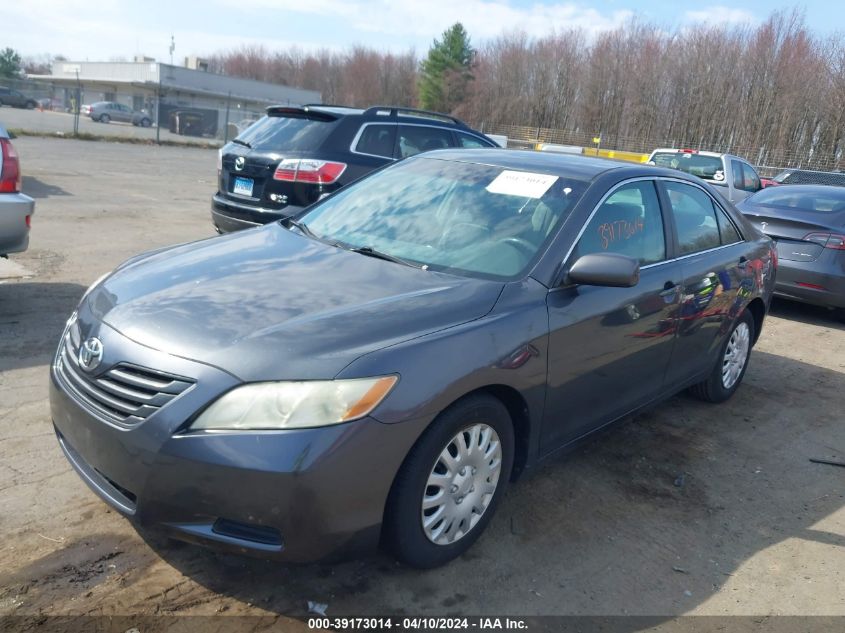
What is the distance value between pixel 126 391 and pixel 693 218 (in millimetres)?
3538

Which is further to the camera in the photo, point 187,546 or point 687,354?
point 687,354

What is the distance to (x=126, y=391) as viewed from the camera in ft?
8.35

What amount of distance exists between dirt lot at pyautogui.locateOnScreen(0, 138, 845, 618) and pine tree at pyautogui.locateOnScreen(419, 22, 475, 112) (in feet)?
211

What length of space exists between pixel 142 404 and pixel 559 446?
1.94 metres

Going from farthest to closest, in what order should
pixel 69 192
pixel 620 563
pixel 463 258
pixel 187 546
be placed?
pixel 69 192 → pixel 463 258 → pixel 620 563 → pixel 187 546

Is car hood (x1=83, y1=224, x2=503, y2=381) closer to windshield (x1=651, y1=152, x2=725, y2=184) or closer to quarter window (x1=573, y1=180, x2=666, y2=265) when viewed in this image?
quarter window (x1=573, y1=180, x2=666, y2=265)

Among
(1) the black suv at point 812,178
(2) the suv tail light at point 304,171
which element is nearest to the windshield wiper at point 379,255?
(2) the suv tail light at point 304,171

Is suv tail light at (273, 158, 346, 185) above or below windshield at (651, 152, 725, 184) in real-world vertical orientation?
below

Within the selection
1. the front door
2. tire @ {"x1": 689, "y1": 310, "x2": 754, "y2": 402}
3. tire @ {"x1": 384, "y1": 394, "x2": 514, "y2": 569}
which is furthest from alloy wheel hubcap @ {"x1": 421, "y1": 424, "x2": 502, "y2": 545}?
tire @ {"x1": 689, "y1": 310, "x2": 754, "y2": 402}

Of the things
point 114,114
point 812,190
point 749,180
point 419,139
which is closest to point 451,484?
point 419,139

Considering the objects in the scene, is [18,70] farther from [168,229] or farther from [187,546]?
[187,546]

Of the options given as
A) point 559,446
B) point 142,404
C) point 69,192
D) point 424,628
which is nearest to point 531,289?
point 559,446

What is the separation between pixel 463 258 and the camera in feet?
11.3

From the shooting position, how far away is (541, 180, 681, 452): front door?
3.30 metres
